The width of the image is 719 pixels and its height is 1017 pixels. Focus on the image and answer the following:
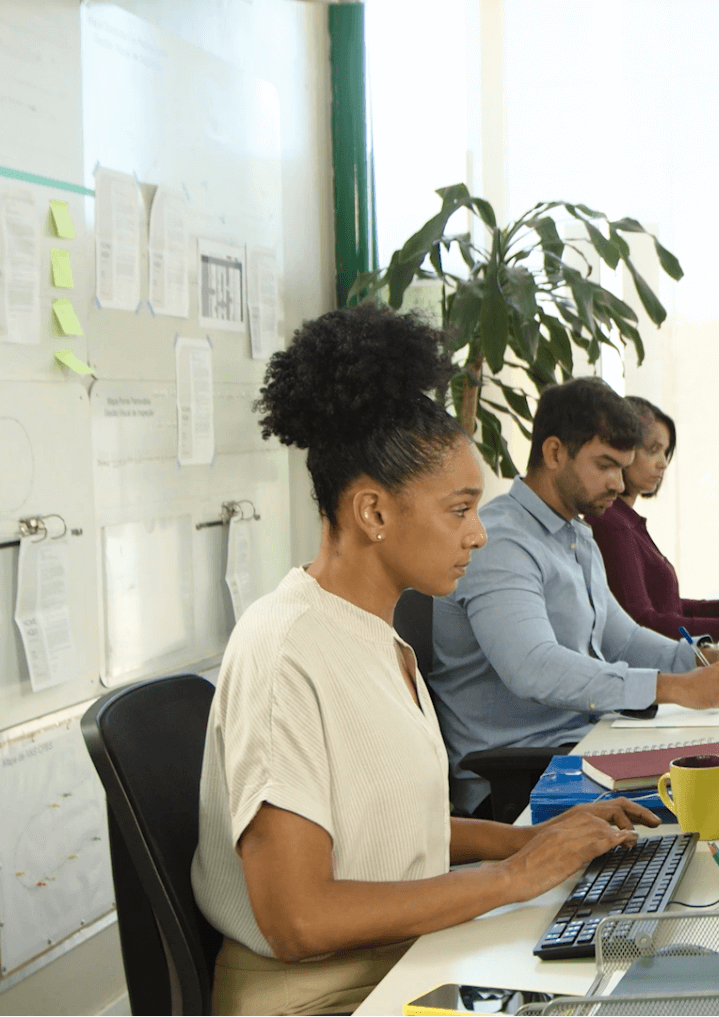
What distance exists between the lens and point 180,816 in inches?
48.1

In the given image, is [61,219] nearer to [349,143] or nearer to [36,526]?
[36,526]

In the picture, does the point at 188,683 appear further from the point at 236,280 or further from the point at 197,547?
the point at 236,280

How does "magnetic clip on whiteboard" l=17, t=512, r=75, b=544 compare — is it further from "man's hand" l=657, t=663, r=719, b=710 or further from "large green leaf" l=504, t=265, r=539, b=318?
"large green leaf" l=504, t=265, r=539, b=318

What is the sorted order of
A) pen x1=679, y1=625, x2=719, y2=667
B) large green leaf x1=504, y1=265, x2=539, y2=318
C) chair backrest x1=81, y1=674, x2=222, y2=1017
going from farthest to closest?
large green leaf x1=504, y1=265, x2=539, y2=318 < pen x1=679, y1=625, x2=719, y2=667 < chair backrest x1=81, y1=674, x2=222, y2=1017

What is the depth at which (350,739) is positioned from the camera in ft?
3.57

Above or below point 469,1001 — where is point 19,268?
above

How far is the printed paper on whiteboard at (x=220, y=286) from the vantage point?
2535mm

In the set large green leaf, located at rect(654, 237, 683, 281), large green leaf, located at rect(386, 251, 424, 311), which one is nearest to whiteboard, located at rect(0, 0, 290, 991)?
large green leaf, located at rect(386, 251, 424, 311)

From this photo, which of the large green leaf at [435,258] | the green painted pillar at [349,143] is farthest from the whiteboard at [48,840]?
the green painted pillar at [349,143]

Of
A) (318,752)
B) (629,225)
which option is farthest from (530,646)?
(629,225)

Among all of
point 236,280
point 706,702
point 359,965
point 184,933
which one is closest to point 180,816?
point 184,933

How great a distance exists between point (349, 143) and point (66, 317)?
1560mm

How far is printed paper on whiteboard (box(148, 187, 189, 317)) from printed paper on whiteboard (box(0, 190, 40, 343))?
39 centimetres

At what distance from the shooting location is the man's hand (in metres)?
1.81
